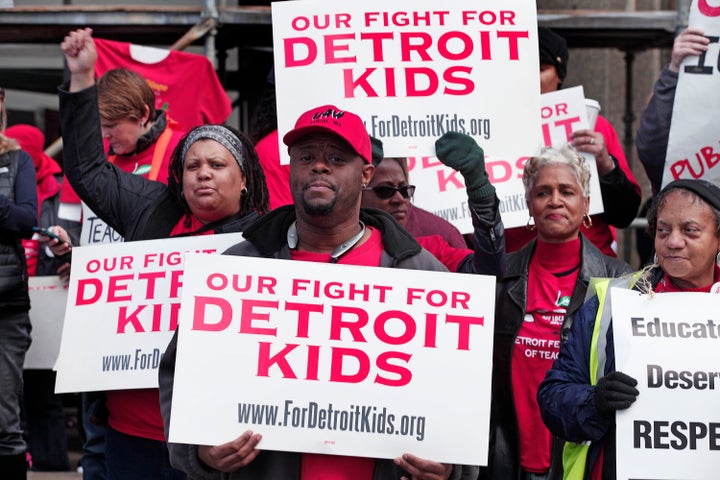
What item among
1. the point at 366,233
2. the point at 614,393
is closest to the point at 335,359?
the point at 366,233

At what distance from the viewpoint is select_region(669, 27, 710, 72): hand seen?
17.1 ft

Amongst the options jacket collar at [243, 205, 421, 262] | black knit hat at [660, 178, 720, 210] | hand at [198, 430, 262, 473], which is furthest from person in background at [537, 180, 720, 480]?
hand at [198, 430, 262, 473]

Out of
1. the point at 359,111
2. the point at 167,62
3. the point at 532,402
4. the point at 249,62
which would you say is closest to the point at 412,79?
the point at 359,111

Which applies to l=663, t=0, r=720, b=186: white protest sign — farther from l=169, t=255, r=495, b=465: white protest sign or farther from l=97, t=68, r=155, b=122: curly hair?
l=97, t=68, r=155, b=122: curly hair

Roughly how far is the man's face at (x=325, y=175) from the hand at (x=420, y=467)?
761 millimetres

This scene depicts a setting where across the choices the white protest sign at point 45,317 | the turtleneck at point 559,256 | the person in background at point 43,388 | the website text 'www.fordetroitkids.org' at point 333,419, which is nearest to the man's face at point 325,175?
the website text 'www.fordetroitkids.org' at point 333,419

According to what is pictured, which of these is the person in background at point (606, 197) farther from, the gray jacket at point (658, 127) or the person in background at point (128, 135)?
the person in background at point (128, 135)

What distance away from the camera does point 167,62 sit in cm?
843

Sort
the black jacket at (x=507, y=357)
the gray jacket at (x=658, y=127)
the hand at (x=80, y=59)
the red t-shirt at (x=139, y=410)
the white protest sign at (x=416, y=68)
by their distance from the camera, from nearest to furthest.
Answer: the red t-shirt at (x=139, y=410) → the black jacket at (x=507, y=357) → the hand at (x=80, y=59) → the white protest sign at (x=416, y=68) → the gray jacket at (x=658, y=127)

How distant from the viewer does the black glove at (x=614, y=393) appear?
3750 mm

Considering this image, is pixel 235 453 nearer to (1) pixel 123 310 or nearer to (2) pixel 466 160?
(2) pixel 466 160

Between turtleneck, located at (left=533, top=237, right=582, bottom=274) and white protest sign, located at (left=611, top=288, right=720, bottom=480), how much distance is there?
3.35 ft

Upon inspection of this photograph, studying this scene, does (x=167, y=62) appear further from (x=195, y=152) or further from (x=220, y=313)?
(x=220, y=313)

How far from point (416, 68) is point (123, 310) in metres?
1.48
